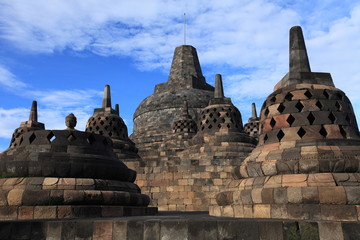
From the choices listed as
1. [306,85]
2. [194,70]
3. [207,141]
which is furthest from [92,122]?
[194,70]

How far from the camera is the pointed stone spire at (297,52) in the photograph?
744cm

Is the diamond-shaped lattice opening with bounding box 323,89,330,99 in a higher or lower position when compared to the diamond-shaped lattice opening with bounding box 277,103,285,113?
higher

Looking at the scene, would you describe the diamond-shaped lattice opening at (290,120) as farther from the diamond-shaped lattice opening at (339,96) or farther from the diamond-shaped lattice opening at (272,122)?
the diamond-shaped lattice opening at (339,96)

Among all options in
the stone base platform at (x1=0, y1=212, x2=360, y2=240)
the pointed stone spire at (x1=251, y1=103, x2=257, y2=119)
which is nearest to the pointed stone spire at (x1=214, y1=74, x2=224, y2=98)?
the pointed stone spire at (x1=251, y1=103, x2=257, y2=119)

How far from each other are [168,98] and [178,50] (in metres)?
7.91

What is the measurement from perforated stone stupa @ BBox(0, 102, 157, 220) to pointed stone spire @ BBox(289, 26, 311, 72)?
4.73 m

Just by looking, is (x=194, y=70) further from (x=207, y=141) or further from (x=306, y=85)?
(x=306, y=85)

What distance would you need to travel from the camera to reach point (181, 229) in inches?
172

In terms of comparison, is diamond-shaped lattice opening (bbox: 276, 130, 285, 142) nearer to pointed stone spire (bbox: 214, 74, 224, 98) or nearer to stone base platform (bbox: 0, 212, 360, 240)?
stone base platform (bbox: 0, 212, 360, 240)

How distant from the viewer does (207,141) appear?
1820 centimetres

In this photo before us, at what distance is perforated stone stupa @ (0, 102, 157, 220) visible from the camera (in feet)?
20.5

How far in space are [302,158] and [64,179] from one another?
4693 mm

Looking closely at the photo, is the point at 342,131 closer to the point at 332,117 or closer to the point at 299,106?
the point at 332,117

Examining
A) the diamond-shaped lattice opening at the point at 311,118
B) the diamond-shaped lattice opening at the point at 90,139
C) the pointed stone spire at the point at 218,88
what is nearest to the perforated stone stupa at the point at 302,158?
the diamond-shaped lattice opening at the point at 311,118
